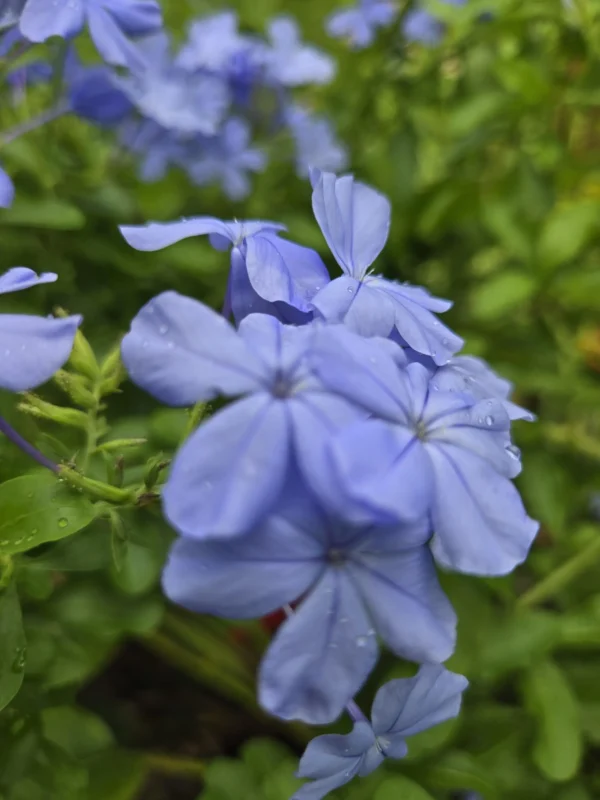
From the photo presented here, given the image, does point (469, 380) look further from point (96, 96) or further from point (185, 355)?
point (96, 96)

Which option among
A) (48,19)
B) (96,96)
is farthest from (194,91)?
(48,19)

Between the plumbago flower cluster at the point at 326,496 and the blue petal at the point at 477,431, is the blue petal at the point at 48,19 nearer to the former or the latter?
the plumbago flower cluster at the point at 326,496

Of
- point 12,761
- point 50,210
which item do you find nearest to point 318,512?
point 12,761

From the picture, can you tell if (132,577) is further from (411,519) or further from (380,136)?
(380,136)

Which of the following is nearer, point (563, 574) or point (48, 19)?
point (48, 19)

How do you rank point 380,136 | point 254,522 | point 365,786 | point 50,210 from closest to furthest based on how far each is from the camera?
point 254,522 → point 365,786 → point 50,210 → point 380,136

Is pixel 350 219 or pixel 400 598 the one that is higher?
pixel 350 219
